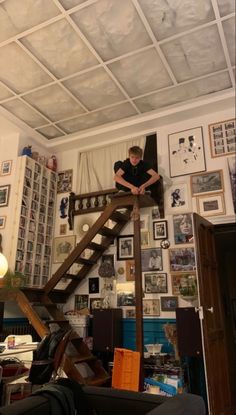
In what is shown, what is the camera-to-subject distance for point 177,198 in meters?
4.98

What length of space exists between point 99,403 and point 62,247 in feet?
13.1

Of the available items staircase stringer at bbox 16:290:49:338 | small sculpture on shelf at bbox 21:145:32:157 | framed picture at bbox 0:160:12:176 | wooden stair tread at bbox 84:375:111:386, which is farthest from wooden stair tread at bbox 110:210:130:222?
wooden stair tread at bbox 84:375:111:386

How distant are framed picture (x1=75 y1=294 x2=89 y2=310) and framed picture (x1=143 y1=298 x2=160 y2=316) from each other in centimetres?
99

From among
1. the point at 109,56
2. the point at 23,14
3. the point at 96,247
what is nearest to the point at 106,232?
the point at 96,247

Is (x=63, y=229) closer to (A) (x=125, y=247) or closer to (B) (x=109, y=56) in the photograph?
(A) (x=125, y=247)

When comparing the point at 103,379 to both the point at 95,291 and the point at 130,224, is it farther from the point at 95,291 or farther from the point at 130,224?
the point at 130,224

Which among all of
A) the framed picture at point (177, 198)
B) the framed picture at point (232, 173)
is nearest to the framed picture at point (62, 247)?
the framed picture at point (177, 198)

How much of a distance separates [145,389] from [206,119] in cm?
390

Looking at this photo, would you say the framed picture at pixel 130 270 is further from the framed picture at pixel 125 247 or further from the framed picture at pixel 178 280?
the framed picture at pixel 178 280

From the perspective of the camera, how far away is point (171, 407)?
147 centimetres

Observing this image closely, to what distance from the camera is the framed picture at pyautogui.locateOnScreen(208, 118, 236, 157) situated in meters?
4.82

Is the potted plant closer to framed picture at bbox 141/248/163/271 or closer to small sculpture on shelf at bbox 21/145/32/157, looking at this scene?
framed picture at bbox 141/248/163/271

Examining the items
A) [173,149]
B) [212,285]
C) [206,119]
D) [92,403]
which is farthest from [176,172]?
[92,403]

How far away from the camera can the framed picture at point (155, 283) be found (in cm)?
473
